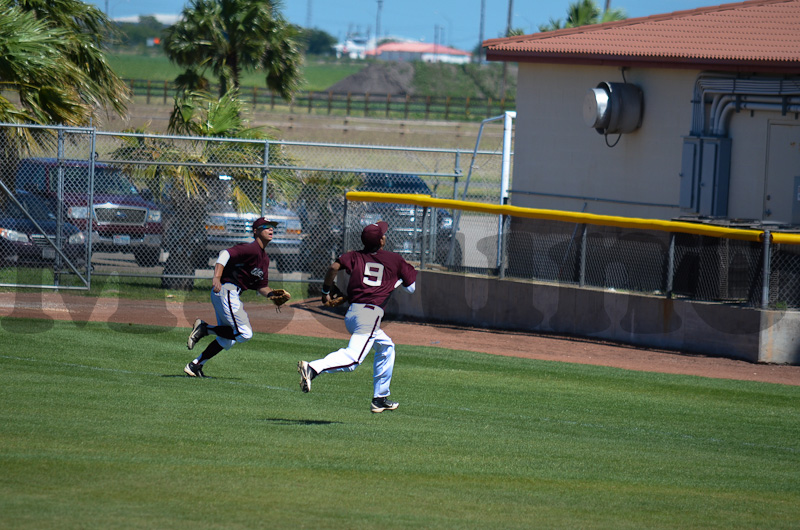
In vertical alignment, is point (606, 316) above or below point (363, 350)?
below

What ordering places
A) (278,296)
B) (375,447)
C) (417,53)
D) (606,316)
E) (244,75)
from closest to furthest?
1. (375,447)
2. (278,296)
3. (606,316)
4. (244,75)
5. (417,53)

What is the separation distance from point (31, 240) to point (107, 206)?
141 centimetres

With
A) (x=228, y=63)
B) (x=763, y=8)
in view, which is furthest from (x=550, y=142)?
(x=228, y=63)

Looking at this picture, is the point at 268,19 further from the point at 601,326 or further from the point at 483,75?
the point at 483,75

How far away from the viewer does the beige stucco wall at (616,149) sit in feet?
54.4

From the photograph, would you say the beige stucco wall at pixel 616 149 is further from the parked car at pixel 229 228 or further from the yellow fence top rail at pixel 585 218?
the parked car at pixel 229 228

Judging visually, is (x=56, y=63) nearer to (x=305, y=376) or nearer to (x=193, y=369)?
(x=193, y=369)

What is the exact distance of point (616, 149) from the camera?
61.3 feet

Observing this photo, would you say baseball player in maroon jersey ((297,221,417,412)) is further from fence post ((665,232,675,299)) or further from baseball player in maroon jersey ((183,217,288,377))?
fence post ((665,232,675,299))

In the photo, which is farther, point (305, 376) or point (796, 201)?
point (796, 201)

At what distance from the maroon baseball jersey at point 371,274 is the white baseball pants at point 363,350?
9 centimetres

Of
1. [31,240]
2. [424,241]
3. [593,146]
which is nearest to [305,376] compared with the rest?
[424,241]

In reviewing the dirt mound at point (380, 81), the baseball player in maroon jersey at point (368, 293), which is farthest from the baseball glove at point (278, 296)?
the dirt mound at point (380, 81)

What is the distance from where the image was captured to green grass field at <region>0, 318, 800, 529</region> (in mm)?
6074
